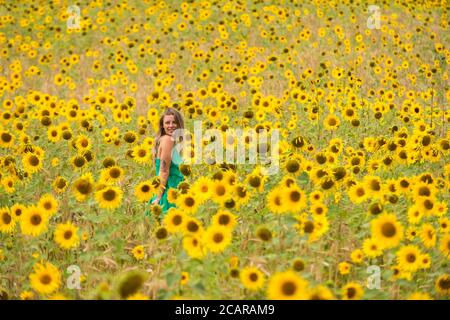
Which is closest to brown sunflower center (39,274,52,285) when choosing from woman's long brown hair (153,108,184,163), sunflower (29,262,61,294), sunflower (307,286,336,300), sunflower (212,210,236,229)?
sunflower (29,262,61,294)

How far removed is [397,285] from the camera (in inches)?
113

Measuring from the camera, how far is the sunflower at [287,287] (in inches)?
91.2

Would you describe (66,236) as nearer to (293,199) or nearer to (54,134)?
(293,199)

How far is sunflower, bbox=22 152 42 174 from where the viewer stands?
172 inches

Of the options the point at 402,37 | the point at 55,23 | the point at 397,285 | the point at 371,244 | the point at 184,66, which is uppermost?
the point at 55,23

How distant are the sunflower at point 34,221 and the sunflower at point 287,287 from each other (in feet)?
6.21

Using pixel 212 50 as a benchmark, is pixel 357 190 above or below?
below

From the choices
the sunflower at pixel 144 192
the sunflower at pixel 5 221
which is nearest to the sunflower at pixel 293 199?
the sunflower at pixel 144 192

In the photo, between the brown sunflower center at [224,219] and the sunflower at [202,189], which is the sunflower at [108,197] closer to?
the sunflower at [202,189]

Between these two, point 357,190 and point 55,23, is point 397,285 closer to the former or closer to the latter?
point 357,190

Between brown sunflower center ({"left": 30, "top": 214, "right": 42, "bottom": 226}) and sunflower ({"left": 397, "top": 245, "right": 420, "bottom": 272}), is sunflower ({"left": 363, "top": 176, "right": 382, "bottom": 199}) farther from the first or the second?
brown sunflower center ({"left": 30, "top": 214, "right": 42, "bottom": 226})
